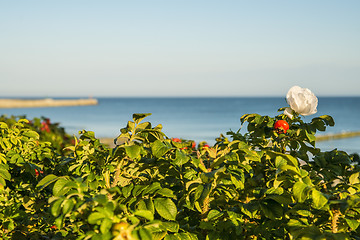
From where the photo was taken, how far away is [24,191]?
9.25 feet

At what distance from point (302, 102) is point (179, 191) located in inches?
41.4

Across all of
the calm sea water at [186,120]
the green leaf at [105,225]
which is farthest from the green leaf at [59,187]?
the calm sea water at [186,120]

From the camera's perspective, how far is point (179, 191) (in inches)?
84.4

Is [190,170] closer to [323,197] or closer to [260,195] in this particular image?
[260,195]

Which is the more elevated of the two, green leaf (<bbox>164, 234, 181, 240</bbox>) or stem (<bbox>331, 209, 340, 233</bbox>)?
stem (<bbox>331, 209, 340, 233</bbox>)

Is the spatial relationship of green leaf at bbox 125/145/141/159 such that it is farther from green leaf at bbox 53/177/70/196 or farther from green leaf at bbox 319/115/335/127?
green leaf at bbox 319/115/335/127

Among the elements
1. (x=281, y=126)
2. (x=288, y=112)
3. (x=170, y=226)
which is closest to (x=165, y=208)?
(x=170, y=226)

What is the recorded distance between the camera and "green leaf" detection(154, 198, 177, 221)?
1.71 meters

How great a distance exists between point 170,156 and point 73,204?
32.5 inches

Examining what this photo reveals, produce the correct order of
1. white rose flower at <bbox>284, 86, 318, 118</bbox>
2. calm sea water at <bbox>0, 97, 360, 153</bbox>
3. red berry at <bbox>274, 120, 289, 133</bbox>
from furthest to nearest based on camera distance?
calm sea water at <bbox>0, 97, 360, 153</bbox>, white rose flower at <bbox>284, 86, 318, 118</bbox>, red berry at <bbox>274, 120, 289, 133</bbox>

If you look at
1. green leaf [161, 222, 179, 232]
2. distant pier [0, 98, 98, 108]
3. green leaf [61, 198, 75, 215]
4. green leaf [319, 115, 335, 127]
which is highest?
green leaf [319, 115, 335, 127]

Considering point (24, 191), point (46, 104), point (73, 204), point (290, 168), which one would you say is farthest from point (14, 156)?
point (46, 104)

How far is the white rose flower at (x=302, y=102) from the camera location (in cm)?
261

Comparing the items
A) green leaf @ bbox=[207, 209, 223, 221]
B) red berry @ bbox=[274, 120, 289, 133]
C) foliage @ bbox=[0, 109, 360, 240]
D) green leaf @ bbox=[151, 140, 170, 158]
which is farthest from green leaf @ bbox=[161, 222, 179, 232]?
red berry @ bbox=[274, 120, 289, 133]
